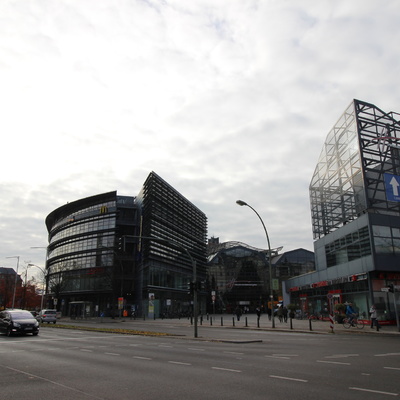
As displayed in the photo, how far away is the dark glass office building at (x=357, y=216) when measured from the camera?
33.0 metres

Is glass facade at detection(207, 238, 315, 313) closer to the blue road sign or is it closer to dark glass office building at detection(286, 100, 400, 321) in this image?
dark glass office building at detection(286, 100, 400, 321)

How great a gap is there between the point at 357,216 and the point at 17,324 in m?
30.1

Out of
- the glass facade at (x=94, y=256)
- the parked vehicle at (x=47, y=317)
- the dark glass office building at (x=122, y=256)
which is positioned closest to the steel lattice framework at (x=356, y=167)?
the dark glass office building at (x=122, y=256)

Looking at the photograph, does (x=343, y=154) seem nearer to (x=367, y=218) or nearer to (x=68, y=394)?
(x=367, y=218)

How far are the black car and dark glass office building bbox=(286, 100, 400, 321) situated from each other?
2118 centimetres

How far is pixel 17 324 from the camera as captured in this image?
22.2m

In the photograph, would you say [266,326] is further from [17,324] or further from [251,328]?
[17,324]

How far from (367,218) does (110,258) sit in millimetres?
49067

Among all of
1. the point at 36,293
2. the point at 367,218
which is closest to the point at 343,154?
the point at 367,218

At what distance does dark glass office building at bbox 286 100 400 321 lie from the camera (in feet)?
108

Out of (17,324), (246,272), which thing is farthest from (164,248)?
(17,324)

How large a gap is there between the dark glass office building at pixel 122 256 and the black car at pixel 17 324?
37420 mm

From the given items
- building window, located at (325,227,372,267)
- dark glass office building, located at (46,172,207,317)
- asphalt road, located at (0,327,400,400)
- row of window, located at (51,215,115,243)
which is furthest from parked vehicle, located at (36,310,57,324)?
asphalt road, located at (0,327,400,400)

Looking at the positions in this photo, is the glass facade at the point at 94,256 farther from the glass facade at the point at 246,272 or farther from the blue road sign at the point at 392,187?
the blue road sign at the point at 392,187
